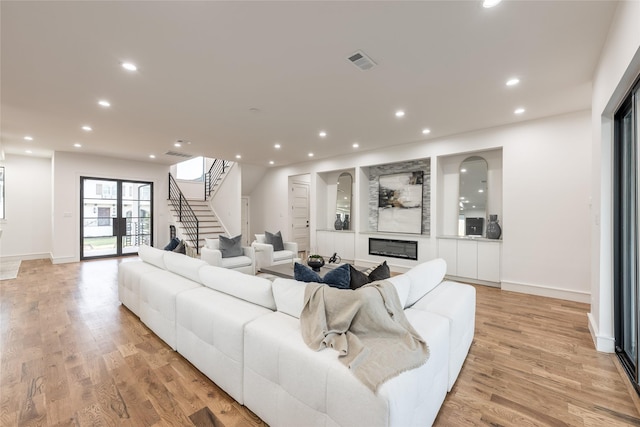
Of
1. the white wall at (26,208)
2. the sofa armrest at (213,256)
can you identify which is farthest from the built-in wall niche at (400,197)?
the white wall at (26,208)

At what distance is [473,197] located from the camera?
5.30 meters

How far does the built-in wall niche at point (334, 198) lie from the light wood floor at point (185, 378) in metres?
4.36

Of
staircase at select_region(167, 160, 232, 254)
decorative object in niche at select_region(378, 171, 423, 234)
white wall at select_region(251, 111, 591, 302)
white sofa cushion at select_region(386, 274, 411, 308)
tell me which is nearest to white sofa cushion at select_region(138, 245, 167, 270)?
white sofa cushion at select_region(386, 274, 411, 308)

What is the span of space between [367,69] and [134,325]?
3832 millimetres

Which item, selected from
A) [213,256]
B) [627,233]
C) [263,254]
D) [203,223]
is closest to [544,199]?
[627,233]

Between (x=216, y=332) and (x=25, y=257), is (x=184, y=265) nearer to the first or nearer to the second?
(x=216, y=332)

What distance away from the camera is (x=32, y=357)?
8.07ft

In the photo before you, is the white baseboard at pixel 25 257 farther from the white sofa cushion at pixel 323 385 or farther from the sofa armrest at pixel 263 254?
the white sofa cushion at pixel 323 385

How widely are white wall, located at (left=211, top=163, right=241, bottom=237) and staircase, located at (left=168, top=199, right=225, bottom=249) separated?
0.19 meters

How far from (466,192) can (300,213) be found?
496cm

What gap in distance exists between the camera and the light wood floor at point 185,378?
1.78 meters

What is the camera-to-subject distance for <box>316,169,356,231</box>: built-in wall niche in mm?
7406

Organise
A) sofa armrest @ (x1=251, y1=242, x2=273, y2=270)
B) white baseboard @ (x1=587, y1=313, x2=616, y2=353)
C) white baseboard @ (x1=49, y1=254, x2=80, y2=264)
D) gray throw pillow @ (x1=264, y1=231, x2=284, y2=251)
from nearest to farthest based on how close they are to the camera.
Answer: white baseboard @ (x1=587, y1=313, x2=616, y2=353)
sofa armrest @ (x1=251, y1=242, x2=273, y2=270)
gray throw pillow @ (x1=264, y1=231, x2=284, y2=251)
white baseboard @ (x1=49, y1=254, x2=80, y2=264)

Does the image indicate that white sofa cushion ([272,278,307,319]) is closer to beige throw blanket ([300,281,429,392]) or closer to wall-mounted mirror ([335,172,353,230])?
beige throw blanket ([300,281,429,392])
